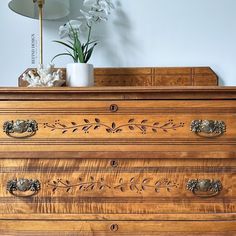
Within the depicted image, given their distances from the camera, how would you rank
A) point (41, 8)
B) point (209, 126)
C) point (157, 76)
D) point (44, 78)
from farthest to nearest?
point (157, 76)
point (41, 8)
point (44, 78)
point (209, 126)

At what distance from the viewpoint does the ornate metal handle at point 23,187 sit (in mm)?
937

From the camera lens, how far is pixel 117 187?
0.95 m

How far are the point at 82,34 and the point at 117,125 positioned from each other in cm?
66

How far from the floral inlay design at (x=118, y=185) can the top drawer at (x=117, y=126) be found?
0.32 ft

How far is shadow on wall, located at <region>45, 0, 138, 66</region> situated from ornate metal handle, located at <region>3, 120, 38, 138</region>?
60 centimetres

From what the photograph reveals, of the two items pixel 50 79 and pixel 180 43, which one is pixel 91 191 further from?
pixel 180 43

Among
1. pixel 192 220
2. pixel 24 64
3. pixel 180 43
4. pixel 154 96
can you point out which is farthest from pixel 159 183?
pixel 24 64

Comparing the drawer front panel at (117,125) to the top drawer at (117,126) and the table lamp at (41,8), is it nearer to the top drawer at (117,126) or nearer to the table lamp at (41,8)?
the top drawer at (117,126)

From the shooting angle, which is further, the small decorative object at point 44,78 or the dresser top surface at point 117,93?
the small decorative object at point 44,78

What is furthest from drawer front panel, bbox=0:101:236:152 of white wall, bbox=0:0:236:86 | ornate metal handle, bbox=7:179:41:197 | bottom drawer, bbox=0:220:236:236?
white wall, bbox=0:0:236:86

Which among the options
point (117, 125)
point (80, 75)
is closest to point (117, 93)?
point (117, 125)

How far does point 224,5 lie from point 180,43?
288 millimetres

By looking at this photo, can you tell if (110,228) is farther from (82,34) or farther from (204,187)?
(82,34)

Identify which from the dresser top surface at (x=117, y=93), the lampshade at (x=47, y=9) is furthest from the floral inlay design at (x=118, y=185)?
the lampshade at (x=47, y=9)
